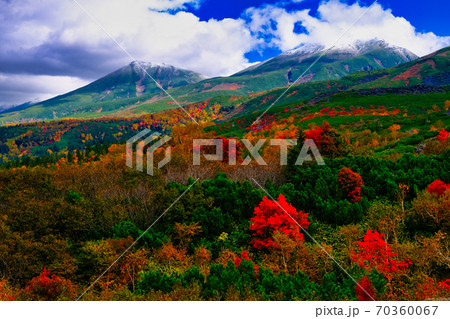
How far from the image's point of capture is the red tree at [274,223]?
23.1m

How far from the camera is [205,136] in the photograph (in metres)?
51.8

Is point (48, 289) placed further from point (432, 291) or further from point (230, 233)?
point (432, 291)

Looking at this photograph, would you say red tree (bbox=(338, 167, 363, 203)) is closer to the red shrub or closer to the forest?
the forest

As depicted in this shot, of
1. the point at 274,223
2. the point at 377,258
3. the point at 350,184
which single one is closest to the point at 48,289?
the point at 274,223

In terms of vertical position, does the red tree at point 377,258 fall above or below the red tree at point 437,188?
below

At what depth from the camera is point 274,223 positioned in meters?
23.2

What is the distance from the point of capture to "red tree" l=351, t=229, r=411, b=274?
693 inches

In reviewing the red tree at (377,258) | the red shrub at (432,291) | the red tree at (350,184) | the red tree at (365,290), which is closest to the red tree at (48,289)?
the red tree at (365,290)

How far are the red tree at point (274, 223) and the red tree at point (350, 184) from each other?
30.6ft

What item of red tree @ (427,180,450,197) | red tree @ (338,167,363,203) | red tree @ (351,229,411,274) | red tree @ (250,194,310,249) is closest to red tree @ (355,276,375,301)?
red tree @ (351,229,411,274)

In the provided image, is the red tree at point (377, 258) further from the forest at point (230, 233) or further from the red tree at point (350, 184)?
the red tree at point (350, 184)

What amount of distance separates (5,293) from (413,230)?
30042 millimetres

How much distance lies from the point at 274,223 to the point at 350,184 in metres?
13.3

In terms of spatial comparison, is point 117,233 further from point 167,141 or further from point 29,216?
point 167,141
